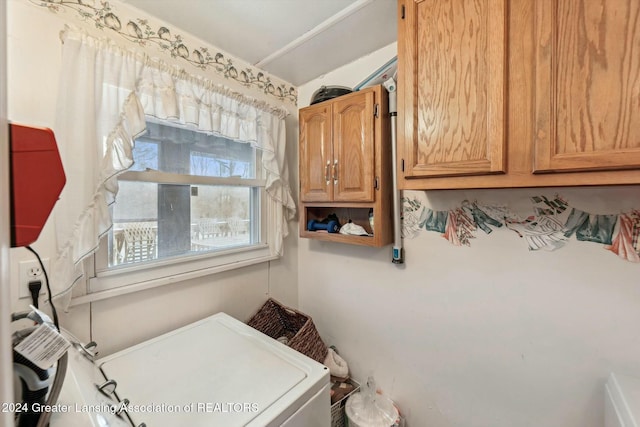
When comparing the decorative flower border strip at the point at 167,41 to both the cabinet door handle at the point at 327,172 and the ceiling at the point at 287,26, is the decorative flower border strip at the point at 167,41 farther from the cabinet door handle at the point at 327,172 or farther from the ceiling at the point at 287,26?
the cabinet door handle at the point at 327,172

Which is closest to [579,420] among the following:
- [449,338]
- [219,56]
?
[449,338]

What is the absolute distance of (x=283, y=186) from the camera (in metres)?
1.75

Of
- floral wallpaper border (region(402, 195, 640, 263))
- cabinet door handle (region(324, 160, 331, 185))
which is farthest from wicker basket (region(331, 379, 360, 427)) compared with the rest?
cabinet door handle (region(324, 160, 331, 185))

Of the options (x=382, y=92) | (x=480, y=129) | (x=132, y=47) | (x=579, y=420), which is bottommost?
(x=579, y=420)

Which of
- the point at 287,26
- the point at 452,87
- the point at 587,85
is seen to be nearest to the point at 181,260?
the point at 287,26

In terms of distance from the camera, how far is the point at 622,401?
2.56 ft

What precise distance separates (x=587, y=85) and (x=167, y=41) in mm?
1701

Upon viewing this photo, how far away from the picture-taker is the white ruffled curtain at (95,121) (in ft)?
3.12

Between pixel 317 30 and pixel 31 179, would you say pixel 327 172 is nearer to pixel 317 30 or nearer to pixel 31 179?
pixel 317 30

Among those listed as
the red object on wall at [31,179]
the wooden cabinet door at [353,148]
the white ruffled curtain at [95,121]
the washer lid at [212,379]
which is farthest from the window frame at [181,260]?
the red object on wall at [31,179]

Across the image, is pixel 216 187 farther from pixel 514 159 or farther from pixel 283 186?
pixel 514 159

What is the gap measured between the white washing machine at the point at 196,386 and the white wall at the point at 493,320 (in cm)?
65

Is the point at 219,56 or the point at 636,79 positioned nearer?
the point at 636,79

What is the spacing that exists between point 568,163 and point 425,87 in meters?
0.52
